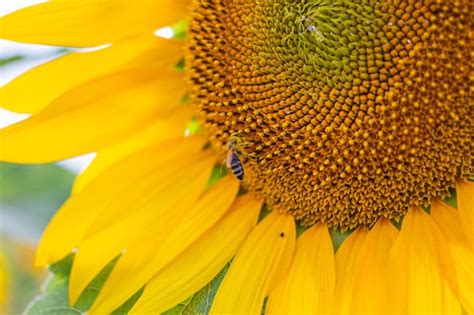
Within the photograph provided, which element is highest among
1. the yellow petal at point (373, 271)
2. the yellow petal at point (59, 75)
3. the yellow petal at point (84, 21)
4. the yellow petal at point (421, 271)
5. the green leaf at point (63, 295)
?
the yellow petal at point (84, 21)

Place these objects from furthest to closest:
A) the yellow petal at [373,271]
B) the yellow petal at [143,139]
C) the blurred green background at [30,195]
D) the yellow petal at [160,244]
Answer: the blurred green background at [30,195], the yellow petal at [143,139], the yellow petal at [160,244], the yellow petal at [373,271]

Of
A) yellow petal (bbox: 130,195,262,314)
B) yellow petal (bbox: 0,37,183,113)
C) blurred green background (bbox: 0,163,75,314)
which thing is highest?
yellow petal (bbox: 0,37,183,113)

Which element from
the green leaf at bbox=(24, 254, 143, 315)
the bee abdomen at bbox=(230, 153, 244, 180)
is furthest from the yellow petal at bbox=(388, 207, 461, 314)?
the green leaf at bbox=(24, 254, 143, 315)

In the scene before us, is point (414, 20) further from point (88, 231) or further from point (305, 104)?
point (88, 231)

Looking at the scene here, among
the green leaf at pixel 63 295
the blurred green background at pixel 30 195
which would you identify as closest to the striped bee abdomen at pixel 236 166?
the green leaf at pixel 63 295

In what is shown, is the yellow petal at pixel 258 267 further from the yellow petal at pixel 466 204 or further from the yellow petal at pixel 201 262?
the yellow petal at pixel 466 204

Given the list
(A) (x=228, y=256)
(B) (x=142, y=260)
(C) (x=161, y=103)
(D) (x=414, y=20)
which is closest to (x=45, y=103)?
(C) (x=161, y=103)

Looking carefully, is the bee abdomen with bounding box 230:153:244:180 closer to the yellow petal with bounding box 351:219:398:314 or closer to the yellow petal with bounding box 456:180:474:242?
the yellow petal with bounding box 351:219:398:314

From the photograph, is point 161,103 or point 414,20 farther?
point 161,103
